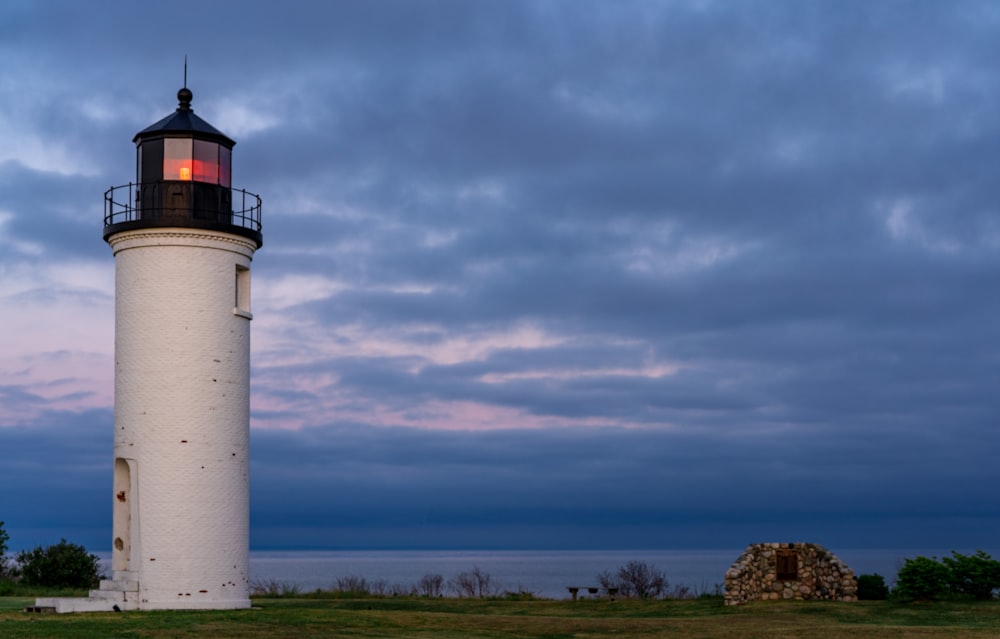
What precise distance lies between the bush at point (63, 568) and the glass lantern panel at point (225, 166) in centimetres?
1376

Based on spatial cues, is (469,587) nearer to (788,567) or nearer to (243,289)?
(788,567)

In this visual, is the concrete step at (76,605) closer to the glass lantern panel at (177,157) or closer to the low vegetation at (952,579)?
the glass lantern panel at (177,157)

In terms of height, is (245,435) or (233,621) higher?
(245,435)

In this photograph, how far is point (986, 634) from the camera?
20516 mm

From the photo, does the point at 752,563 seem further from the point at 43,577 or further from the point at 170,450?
the point at 43,577

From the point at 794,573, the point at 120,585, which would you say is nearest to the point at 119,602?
the point at 120,585

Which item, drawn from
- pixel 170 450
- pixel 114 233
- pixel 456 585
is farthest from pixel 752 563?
pixel 114 233

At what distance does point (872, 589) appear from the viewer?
97.3 feet

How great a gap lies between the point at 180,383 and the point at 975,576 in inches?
730

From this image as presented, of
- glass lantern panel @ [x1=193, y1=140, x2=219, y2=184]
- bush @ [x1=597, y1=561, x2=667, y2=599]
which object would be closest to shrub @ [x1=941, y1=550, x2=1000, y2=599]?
bush @ [x1=597, y1=561, x2=667, y2=599]

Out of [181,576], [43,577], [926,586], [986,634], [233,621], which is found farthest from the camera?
[43,577]

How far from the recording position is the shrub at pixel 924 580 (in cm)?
2769

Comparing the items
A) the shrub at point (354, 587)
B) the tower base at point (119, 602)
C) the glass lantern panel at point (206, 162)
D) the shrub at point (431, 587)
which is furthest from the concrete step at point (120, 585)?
the shrub at point (431, 587)

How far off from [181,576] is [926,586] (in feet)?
55.2
